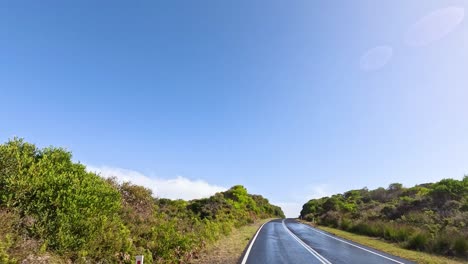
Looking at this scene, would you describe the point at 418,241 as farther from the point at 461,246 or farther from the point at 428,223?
the point at 428,223

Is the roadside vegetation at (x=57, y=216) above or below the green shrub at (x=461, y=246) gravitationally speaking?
above

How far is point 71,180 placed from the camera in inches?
312

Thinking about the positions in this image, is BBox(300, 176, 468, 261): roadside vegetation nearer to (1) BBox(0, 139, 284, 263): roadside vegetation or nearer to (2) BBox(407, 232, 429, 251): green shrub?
(2) BBox(407, 232, 429, 251): green shrub

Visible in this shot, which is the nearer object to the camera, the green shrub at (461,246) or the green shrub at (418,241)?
the green shrub at (461,246)

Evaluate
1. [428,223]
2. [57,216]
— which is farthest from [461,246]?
[57,216]

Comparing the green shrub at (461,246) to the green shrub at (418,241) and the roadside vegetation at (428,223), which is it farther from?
the green shrub at (418,241)

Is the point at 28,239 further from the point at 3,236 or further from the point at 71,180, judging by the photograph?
the point at 71,180

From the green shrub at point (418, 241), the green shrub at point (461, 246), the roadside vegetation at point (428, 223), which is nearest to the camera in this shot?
the green shrub at point (461, 246)

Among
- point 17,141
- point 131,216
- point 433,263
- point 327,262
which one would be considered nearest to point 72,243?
point 17,141

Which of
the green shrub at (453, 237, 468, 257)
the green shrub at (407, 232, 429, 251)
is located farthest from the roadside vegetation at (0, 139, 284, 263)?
the green shrub at (407, 232, 429, 251)

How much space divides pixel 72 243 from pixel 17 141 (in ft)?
9.61

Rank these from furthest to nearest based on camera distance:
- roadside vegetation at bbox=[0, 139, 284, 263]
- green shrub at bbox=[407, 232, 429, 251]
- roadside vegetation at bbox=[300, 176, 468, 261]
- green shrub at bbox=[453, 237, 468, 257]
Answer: green shrub at bbox=[407, 232, 429, 251]
roadside vegetation at bbox=[300, 176, 468, 261]
green shrub at bbox=[453, 237, 468, 257]
roadside vegetation at bbox=[0, 139, 284, 263]

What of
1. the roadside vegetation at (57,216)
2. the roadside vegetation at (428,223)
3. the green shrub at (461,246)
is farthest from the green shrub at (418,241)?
the roadside vegetation at (57,216)

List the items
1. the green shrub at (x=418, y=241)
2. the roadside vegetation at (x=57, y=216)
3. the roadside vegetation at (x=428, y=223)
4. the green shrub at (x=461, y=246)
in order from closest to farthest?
the roadside vegetation at (x=57, y=216)
the green shrub at (x=461, y=246)
the roadside vegetation at (x=428, y=223)
the green shrub at (x=418, y=241)
